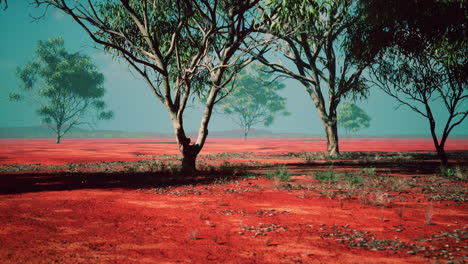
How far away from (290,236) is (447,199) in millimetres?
6166


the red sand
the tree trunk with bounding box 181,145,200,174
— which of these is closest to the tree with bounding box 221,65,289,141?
the red sand

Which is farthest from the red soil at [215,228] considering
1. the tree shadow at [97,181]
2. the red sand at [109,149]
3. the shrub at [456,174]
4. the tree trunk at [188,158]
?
the red sand at [109,149]

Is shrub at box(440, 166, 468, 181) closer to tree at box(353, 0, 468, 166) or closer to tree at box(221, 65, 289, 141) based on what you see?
tree at box(353, 0, 468, 166)

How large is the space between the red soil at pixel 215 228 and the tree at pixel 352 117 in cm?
9836

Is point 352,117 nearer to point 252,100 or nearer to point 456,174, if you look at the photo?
point 252,100

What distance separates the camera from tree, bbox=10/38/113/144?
162 feet

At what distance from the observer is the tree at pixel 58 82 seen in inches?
1948

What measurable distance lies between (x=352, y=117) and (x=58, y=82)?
3502 inches

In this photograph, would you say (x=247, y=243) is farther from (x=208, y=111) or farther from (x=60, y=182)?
(x=208, y=111)

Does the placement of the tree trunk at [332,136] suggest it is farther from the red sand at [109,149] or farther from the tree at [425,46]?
the red sand at [109,149]

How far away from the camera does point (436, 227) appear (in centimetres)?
642

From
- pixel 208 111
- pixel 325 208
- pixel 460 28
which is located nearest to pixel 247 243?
pixel 325 208

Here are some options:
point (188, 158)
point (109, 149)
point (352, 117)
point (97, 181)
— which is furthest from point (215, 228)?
point (352, 117)

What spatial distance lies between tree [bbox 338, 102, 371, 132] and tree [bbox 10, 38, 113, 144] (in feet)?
243
